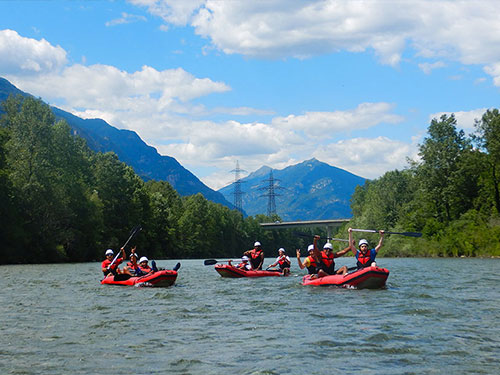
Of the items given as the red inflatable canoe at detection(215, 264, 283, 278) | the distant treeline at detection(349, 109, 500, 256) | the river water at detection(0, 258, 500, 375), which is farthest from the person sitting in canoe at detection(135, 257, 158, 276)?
the distant treeline at detection(349, 109, 500, 256)

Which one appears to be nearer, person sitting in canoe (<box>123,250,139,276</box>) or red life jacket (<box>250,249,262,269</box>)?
person sitting in canoe (<box>123,250,139,276</box>)

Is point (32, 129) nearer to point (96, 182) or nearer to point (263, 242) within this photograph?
point (96, 182)

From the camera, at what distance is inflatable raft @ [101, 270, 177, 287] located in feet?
74.1

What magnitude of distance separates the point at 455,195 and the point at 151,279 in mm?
47947

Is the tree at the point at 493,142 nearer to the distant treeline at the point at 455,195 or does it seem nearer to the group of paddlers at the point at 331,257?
the distant treeline at the point at 455,195

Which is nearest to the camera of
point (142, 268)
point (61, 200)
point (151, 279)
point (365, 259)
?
point (365, 259)

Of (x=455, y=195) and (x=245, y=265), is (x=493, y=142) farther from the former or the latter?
(x=245, y=265)

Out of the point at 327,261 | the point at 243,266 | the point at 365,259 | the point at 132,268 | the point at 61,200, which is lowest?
the point at 243,266

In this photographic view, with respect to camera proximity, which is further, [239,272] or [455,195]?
[455,195]

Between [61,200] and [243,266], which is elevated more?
[61,200]

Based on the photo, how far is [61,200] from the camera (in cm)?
5188

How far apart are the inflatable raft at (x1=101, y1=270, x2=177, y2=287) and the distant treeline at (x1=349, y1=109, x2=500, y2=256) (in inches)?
1593

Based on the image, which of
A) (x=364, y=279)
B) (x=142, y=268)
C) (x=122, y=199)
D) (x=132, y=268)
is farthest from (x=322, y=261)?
(x=122, y=199)

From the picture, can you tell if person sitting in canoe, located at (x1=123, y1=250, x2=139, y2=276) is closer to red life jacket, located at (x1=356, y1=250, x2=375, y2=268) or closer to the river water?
the river water
